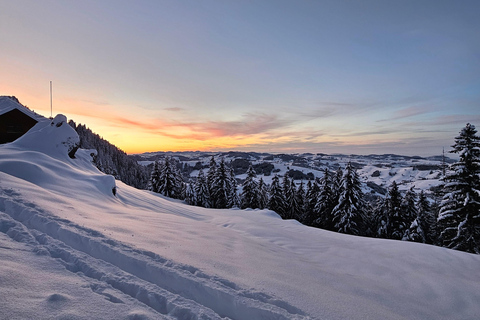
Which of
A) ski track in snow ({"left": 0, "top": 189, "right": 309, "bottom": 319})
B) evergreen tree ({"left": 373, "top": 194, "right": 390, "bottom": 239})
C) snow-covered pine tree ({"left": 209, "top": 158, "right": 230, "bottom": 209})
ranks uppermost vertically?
ski track in snow ({"left": 0, "top": 189, "right": 309, "bottom": 319})

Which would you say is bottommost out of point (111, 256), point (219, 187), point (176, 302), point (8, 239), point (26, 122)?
point (219, 187)

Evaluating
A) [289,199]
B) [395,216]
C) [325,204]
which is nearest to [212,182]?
[289,199]

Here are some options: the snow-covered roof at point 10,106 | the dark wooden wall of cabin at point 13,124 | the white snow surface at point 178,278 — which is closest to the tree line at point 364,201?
the white snow surface at point 178,278

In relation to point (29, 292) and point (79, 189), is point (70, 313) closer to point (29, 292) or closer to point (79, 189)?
point (29, 292)

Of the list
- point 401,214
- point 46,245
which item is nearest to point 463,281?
point 46,245

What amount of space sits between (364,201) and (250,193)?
618 inches

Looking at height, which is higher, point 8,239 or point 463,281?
point 8,239

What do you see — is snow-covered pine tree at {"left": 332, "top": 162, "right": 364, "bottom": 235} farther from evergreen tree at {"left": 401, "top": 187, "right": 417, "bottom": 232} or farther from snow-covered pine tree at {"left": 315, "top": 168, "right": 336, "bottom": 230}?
evergreen tree at {"left": 401, "top": 187, "right": 417, "bottom": 232}

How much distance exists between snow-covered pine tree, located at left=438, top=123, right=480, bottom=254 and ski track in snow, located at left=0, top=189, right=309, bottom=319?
16.6m

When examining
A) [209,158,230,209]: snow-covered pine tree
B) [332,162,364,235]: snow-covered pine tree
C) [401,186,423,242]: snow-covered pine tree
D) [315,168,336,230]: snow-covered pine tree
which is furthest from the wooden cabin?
[401,186,423,242]: snow-covered pine tree

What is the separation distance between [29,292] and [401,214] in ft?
110

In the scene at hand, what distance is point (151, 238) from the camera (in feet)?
18.4

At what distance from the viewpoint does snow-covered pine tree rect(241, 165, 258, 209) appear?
3403 centimetres

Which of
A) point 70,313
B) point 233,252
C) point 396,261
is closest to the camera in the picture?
point 70,313
